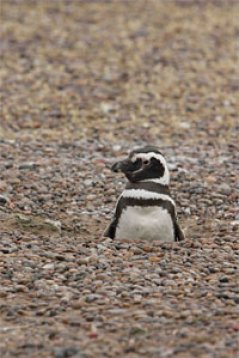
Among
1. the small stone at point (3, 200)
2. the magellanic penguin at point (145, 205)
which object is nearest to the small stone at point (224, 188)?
the magellanic penguin at point (145, 205)

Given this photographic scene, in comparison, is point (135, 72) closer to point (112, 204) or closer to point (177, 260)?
point (112, 204)

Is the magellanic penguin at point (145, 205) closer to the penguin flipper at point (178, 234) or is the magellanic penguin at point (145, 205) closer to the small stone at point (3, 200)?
the penguin flipper at point (178, 234)

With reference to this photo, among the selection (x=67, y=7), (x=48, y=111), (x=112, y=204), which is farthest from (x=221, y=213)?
(x=67, y=7)

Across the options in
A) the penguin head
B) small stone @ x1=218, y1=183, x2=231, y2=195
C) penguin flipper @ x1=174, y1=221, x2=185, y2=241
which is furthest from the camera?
small stone @ x1=218, y1=183, x2=231, y2=195

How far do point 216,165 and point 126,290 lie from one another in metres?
4.37

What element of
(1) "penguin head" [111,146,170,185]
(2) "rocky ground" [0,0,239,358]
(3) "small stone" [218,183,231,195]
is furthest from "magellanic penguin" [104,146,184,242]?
(3) "small stone" [218,183,231,195]

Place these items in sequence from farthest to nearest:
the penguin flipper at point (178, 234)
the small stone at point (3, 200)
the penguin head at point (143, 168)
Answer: the small stone at point (3, 200) → the penguin head at point (143, 168) → the penguin flipper at point (178, 234)

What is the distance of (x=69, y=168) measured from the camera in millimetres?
10414

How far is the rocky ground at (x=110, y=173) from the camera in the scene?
6059mm

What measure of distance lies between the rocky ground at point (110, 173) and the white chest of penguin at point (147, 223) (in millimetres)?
157

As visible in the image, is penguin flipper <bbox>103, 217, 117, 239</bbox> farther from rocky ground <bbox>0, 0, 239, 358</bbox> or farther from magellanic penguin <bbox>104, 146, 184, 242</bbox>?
rocky ground <bbox>0, 0, 239, 358</bbox>

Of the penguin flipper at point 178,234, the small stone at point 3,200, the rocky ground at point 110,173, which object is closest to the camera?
the rocky ground at point 110,173

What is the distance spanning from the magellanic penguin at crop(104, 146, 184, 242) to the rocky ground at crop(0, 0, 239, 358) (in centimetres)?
16

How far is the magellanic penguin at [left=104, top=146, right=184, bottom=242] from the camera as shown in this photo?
791 cm
